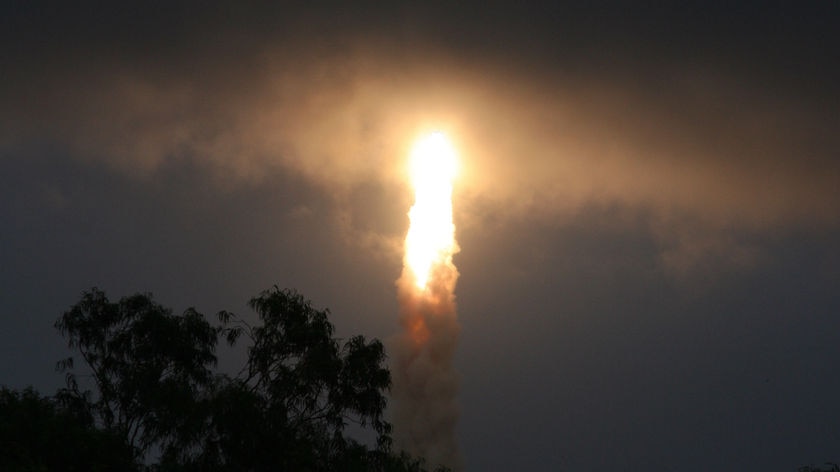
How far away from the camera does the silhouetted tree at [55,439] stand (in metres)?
39.0

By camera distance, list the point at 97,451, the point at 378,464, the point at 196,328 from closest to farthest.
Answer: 1. the point at 97,451
2. the point at 378,464
3. the point at 196,328

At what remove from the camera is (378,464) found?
47594 millimetres

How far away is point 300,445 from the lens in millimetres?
41625

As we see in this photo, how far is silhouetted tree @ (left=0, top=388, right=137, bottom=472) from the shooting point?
128 ft

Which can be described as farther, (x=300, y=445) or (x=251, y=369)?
(x=251, y=369)

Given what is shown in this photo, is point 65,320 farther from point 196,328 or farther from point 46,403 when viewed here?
point 46,403

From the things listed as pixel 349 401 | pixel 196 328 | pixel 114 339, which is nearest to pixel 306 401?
pixel 349 401

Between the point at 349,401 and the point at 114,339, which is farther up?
the point at 114,339

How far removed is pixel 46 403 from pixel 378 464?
13250mm

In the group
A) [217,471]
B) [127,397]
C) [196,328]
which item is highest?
[196,328]

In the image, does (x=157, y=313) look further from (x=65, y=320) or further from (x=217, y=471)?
(x=217, y=471)

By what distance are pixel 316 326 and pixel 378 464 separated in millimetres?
6160

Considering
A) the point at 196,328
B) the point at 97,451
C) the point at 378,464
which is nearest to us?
the point at 97,451

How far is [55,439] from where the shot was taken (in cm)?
3947
